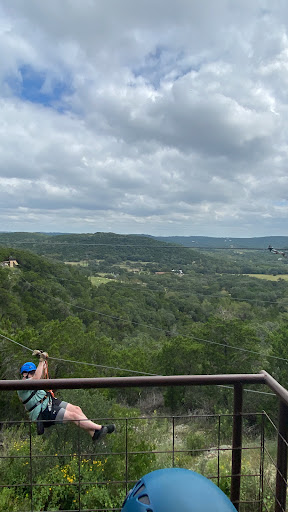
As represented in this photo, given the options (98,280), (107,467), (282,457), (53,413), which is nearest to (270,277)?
(98,280)

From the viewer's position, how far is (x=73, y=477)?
11.5 ft

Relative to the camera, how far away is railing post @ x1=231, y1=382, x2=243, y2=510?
1.61 metres

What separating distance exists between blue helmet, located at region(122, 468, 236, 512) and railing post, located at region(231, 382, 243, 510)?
23.5 inches

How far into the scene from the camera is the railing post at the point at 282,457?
146 centimetres

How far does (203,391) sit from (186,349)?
86.7 inches

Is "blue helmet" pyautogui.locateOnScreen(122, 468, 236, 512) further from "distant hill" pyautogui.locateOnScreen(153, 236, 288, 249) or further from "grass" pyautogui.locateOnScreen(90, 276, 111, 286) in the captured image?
"grass" pyautogui.locateOnScreen(90, 276, 111, 286)

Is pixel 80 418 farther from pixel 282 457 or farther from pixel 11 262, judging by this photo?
pixel 11 262

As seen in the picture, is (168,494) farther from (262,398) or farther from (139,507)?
(262,398)

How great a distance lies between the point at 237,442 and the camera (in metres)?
1.65

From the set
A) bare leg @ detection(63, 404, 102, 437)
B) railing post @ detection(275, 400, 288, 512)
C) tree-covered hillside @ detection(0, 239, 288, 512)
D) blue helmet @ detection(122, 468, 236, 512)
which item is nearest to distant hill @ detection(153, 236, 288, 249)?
tree-covered hillside @ detection(0, 239, 288, 512)

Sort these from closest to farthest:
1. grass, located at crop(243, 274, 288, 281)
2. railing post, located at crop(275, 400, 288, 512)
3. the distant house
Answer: railing post, located at crop(275, 400, 288, 512), grass, located at crop(243, 274, 288, 281), the distant house

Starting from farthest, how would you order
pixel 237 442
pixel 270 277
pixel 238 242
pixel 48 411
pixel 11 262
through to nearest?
1. pixel 11 262
2. pixel 270 277
3. pixel 238 242
4. pixel 48 411
5. pixel 237 442

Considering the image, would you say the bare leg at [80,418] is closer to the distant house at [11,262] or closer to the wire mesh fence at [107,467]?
the wire mesh fence at [107,467]

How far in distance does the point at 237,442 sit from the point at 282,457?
235 millimetres
